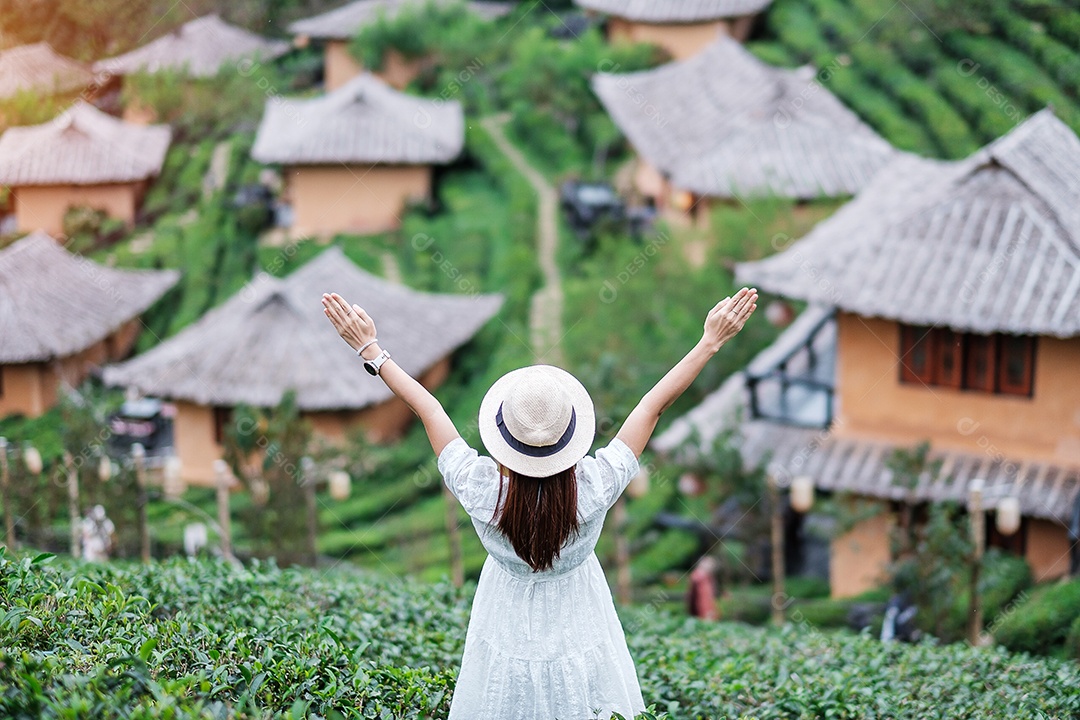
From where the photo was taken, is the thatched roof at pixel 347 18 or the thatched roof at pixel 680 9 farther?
the thatched roof at pixel 347 18

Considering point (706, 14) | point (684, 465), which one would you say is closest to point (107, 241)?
point (706, 14)

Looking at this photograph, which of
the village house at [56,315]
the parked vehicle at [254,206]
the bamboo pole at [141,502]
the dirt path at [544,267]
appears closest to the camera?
the bamboo pole at [141,502]

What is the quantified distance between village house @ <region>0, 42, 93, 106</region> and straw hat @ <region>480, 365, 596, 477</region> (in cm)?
2615

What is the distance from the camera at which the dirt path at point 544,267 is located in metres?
21.1

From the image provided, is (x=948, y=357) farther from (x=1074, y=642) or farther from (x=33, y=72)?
(x=33, y=72)

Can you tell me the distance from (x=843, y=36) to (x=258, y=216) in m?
13.5

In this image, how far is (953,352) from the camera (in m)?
12.3

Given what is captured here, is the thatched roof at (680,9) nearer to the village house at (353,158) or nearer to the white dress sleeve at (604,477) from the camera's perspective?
the village house at (353,158)

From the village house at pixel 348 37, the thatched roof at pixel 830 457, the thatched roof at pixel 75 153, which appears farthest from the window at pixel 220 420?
the village house at pixel 348 37

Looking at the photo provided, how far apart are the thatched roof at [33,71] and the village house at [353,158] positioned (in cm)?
450

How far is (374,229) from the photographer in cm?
2859

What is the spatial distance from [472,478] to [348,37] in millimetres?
32994

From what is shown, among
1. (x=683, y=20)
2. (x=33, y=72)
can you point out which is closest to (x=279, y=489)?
(x=33, y=72)

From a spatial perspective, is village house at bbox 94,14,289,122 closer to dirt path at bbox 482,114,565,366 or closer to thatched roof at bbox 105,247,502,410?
dirt path at bbox 482,114,565,366
